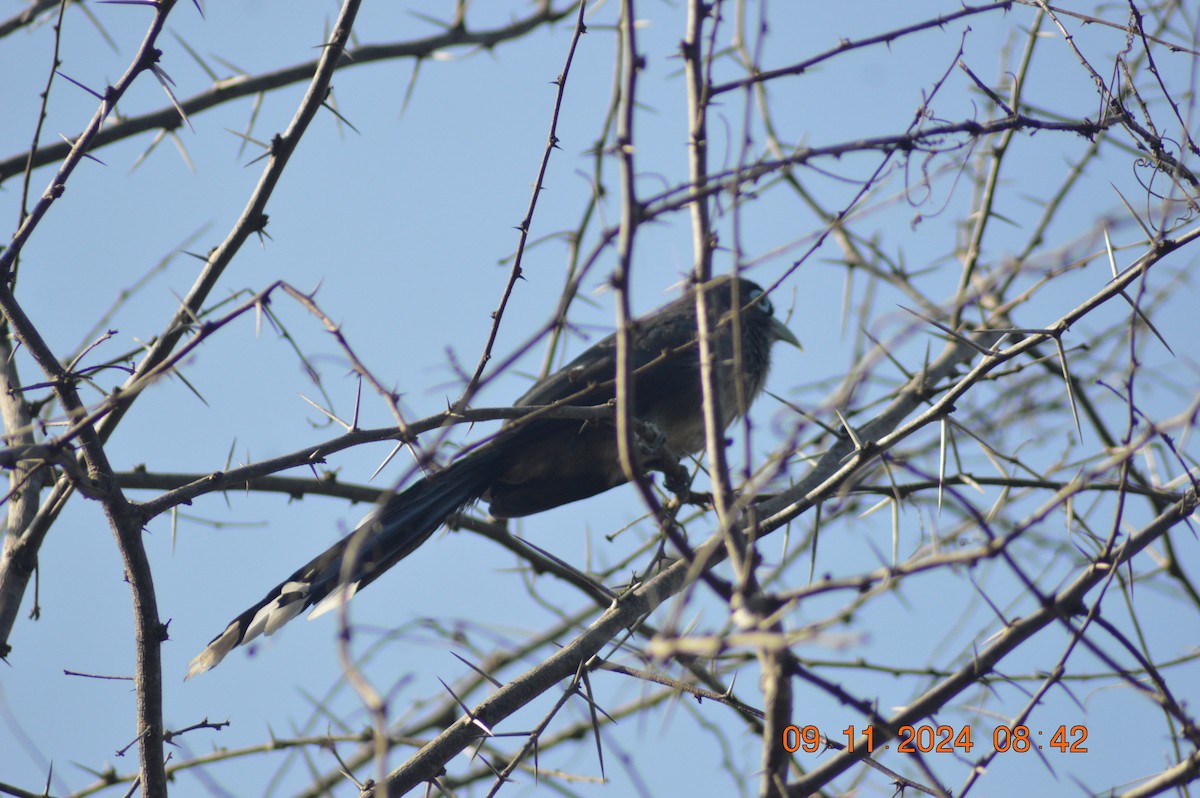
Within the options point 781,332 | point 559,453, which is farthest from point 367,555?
point 781,332

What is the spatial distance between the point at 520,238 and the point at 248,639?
166 cm

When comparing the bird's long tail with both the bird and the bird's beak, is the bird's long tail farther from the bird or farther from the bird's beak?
the bird's beak

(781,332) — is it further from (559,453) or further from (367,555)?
(367,555)

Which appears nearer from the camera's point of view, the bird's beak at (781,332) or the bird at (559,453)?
the bird at (559,453)

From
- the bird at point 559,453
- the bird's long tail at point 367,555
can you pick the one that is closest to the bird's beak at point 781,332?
the bird at point 559,453

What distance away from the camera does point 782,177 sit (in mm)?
4594

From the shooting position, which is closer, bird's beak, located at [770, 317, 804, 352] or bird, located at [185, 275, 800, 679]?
bird, located at [185, 275, 800, 679]

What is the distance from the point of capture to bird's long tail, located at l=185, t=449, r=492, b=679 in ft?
11.2

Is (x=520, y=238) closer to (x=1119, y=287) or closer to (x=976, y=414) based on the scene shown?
(x=1119, y=287)

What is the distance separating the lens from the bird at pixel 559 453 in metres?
3.85

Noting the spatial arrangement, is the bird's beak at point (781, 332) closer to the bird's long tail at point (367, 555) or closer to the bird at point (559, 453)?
the bird at point (559, 453)

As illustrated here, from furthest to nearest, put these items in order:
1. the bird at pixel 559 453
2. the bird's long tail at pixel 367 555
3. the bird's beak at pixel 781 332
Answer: the bird's beak at pixel 781 332 < the bird at pixel 559 453 < the bird's long tail at pixel 367 555

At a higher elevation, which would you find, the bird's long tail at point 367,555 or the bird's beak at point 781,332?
the bird's beak at point 781,332

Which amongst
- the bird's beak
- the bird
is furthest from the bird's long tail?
the bird's beak
